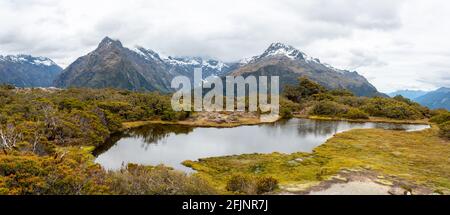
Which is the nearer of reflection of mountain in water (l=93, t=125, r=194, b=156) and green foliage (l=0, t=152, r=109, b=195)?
green foliage (l=0, t=152, r=109, b=195)

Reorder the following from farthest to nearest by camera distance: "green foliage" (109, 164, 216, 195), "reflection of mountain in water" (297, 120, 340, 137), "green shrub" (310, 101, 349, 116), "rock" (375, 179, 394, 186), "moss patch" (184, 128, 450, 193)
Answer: "green shrub" (310, 101, 349, 116)
"reflection of mountain in water" (297, 120, 340, 137)
"moss patch" (184, 128, 450, 193)
"rock" (375, 179, 394, 186)
"green foliage" (109, 164, 216, 195)

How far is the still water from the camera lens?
51.0 metres

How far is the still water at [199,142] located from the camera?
51.0 meters

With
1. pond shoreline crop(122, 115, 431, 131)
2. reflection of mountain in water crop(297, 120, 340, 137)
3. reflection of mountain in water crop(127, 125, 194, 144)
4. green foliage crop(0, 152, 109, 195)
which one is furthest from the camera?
pond shoreline crop(122, 115, 431, 131)

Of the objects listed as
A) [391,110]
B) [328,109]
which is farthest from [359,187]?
[391,110]

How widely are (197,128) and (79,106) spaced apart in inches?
1073

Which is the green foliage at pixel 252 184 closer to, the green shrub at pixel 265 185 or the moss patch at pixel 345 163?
the green shrub at pixel 265 185

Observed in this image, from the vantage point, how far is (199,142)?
Result: 65.9 metres

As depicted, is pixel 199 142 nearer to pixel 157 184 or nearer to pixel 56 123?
pixel 56 123

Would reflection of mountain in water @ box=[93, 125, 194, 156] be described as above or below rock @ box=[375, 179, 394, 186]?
above

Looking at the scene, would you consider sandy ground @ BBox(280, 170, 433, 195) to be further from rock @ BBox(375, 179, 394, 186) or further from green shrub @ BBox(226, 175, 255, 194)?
green shrub @ BBox(226, 175, 255, 194)

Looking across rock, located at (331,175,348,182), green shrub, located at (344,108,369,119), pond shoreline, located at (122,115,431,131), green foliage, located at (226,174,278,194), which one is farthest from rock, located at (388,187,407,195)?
green shrub, located at (344,108,369,119)

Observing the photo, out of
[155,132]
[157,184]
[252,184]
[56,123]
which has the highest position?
[56,123]

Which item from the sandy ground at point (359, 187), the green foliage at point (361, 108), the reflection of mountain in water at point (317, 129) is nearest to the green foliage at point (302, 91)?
the green foliage at point (361, 108)
